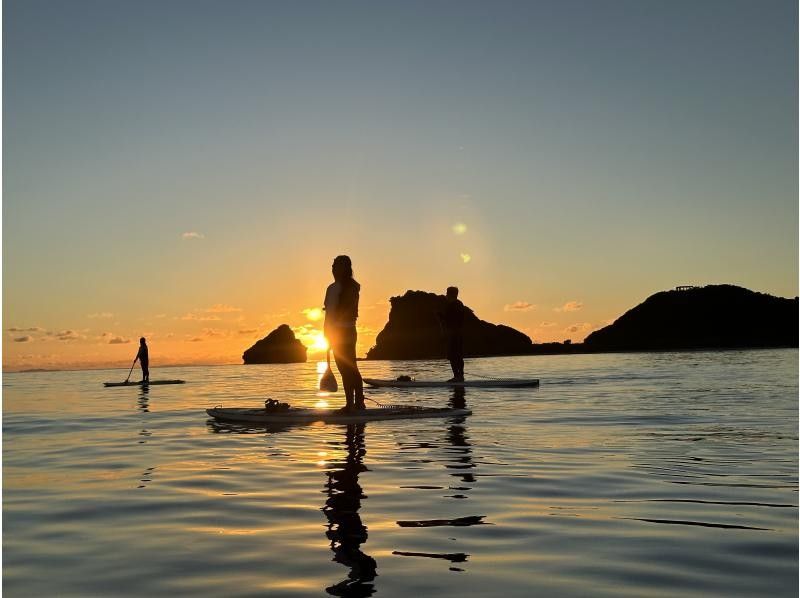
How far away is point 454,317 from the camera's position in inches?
1021

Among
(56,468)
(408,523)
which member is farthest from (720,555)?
(56,468)

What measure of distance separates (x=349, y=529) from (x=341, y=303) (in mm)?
9715

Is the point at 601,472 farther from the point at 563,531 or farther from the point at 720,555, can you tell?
the point at 720,555

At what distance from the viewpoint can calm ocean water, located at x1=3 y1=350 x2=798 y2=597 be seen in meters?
4.79

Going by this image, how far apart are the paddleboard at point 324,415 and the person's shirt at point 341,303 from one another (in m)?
1.87

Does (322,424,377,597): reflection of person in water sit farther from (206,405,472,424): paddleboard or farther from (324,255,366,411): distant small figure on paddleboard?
(324,255,366,411): distant small figure on paddleboard

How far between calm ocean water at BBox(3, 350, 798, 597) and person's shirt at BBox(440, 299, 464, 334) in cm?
1185

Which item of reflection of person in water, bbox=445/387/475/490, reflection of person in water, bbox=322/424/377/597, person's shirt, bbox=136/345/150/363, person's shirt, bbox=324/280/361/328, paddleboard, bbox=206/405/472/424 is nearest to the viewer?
reflection of person in water, bbox=322/424/377/597

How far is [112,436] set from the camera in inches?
571

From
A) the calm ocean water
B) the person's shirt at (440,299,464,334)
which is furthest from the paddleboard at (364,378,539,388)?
the calm ocean water

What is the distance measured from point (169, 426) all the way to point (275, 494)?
918cm

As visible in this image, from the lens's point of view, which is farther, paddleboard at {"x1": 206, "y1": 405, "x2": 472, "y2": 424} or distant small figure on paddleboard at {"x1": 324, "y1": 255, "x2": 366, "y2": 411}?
distant small figure on paddleboard at {"x1": 324, "y1": 255, "x2": 366, "y2": 411}

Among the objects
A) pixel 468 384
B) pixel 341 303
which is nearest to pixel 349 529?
pixel 341 303

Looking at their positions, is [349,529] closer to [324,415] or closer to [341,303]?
[324,415]
